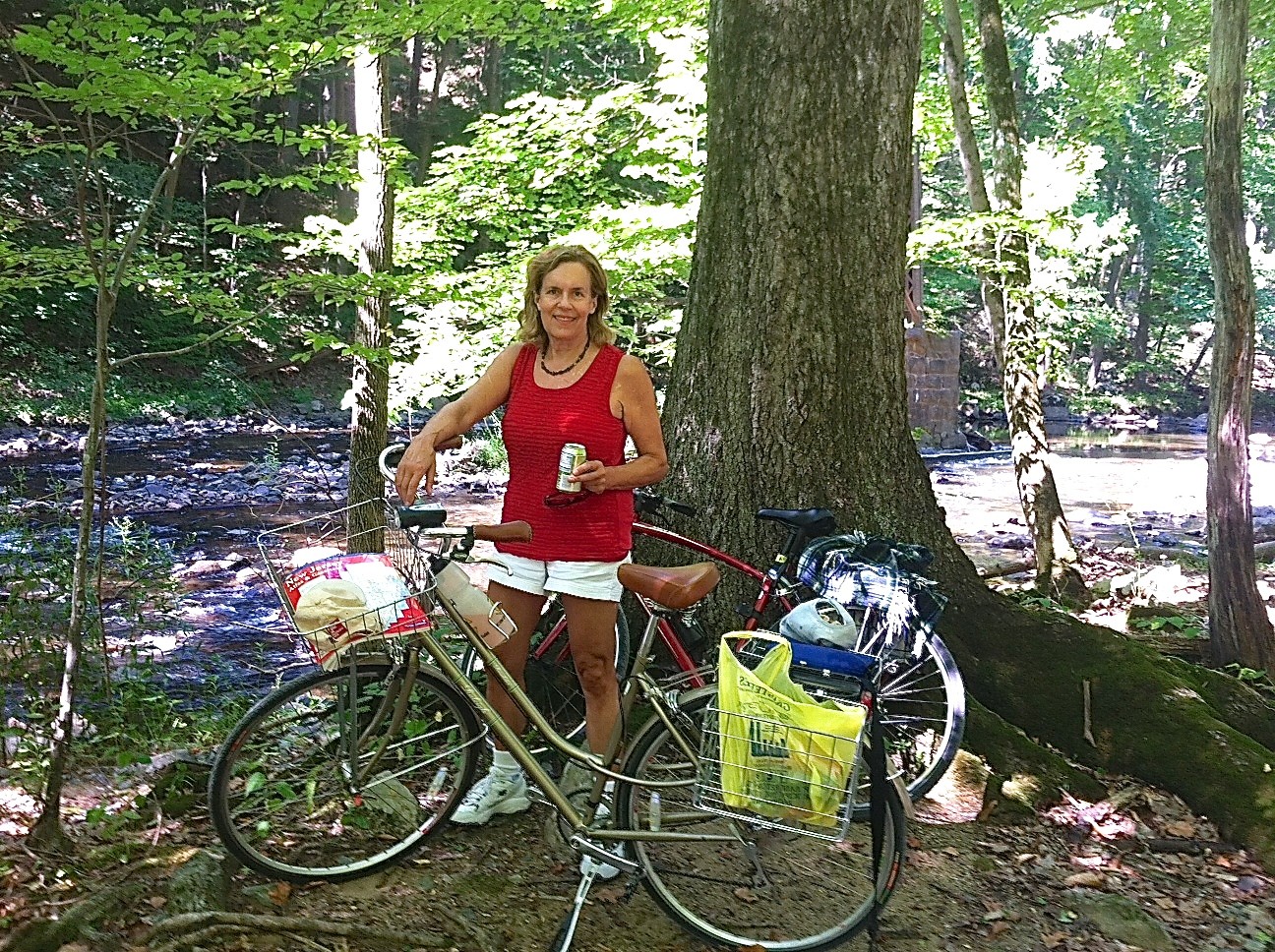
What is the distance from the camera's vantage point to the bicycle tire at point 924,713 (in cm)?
382

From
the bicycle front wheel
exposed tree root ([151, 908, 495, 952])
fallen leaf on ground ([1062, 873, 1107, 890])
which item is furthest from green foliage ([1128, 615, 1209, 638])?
exposed tree root ([151, 908, 495, 952])

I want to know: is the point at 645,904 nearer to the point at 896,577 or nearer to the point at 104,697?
the point at 896,577

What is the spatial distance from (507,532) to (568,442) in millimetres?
388

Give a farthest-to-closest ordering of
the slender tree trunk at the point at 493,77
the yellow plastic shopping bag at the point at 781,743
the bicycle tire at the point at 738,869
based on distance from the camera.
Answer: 1. the slender tree trunk at the point at 493,77
2. the bicycle tire at the point at 738,869
3. the yellow plastic shopping bag at the point at 781,743

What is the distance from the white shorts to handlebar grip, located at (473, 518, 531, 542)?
0.31 m

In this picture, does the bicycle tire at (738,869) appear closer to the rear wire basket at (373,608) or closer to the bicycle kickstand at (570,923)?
the bicycle kickstand at (570,923)

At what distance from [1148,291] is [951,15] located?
2771 cm

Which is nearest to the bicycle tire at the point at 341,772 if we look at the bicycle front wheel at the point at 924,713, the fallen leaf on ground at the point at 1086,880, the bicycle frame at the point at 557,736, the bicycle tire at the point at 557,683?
the bicycle frame at the point at 557,736

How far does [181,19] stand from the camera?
407 centimetres

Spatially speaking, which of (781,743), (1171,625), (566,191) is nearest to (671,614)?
(781,743)

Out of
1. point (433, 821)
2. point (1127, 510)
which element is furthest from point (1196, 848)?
point (1127, 510)

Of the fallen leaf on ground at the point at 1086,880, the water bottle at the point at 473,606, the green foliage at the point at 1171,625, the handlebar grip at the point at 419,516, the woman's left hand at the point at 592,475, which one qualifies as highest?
the woman's left hand at the point at 592,475

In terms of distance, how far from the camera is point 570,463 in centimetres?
299

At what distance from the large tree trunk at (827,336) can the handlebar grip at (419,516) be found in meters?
1.77
